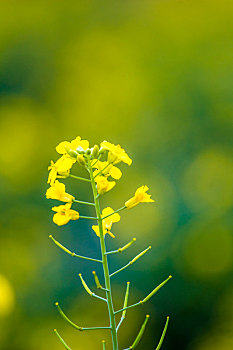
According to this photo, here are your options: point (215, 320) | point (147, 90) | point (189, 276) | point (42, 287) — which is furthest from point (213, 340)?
point (147, 90)

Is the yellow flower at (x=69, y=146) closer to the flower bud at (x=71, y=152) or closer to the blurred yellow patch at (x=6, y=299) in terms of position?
the flower bud at (x=71, y=152)

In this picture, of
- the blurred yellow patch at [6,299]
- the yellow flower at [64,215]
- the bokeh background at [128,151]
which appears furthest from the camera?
the bokeh background at [128,151]

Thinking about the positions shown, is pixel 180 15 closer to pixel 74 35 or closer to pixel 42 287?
pixel 74 35

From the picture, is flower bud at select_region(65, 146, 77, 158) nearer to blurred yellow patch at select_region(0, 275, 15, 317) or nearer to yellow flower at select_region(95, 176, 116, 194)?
yellow flower at select_region(95, 176, 116, 194)

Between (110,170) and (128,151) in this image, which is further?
(128,151)

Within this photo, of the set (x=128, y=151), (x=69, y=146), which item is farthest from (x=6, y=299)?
(x=69, y=146)

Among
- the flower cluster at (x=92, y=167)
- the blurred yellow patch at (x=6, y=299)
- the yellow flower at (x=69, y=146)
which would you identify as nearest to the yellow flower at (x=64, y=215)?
the flower cluster at (x=92, y=167)

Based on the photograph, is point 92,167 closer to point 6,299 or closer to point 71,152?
point 71,152

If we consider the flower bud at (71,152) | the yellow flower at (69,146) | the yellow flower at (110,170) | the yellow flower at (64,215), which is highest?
the yellow flower at (69,146)

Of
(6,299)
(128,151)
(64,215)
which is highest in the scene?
(128,151)
